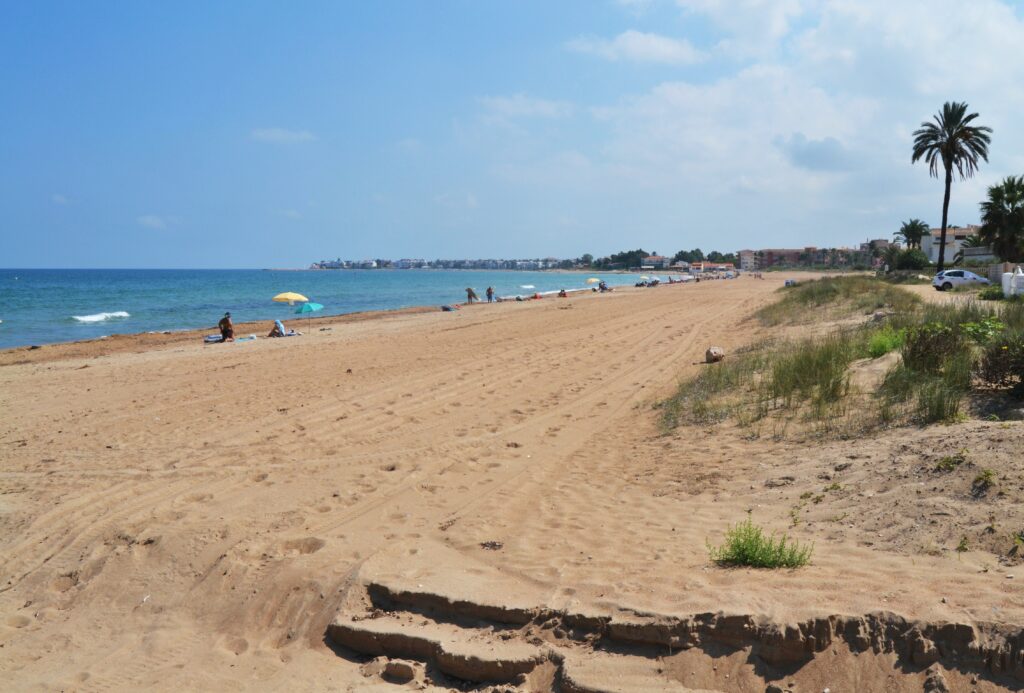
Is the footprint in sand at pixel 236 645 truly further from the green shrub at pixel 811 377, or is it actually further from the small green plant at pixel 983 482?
the green shrub at pixel 811 377

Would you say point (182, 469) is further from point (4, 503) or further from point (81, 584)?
point (81, 584)

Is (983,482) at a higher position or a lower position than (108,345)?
higher

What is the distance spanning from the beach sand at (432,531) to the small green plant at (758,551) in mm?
103

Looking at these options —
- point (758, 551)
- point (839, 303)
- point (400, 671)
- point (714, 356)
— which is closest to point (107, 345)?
point (714, 356)

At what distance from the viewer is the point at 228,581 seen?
4.96 m

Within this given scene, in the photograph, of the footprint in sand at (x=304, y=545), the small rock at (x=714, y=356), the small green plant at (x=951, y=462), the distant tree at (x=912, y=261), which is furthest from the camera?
the distant tree at (x=912, y=261)

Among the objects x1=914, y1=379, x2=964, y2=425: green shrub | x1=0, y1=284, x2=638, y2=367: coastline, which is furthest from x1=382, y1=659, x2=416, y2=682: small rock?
x1=0, y1=284, x2=638, y2=367: coastline

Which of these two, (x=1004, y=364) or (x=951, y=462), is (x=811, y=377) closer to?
(x=1004, y=364)

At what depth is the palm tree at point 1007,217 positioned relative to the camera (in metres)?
40.9

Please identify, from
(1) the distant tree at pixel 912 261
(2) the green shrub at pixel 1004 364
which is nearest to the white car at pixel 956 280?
(1) the distant tree at pixel 912 261

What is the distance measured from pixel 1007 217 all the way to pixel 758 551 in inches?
1854

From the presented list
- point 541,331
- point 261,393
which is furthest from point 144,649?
point 541,331

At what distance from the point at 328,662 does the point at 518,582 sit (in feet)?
4.06

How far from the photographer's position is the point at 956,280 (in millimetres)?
32281
